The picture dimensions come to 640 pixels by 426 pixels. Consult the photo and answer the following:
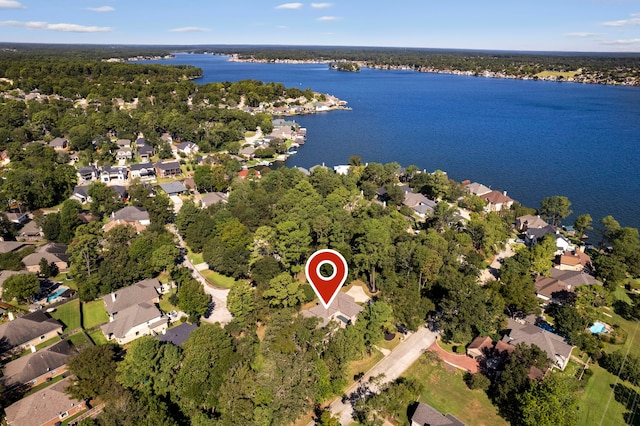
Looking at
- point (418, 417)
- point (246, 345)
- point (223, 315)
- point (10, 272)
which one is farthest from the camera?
point (10, 272)

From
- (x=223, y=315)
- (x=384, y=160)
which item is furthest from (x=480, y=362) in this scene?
(x=384, y=160)

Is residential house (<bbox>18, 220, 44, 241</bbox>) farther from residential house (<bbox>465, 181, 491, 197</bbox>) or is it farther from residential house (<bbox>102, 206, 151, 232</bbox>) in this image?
residential house (<bbox>465, 181, 491, 197</bbox>)

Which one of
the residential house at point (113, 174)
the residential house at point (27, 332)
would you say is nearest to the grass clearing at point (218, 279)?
the residential house at point (27, 332)

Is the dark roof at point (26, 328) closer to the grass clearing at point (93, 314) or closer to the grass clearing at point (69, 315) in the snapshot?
the grass clearing at point (69, 315)

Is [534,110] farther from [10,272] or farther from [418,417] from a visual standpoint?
[10,272]

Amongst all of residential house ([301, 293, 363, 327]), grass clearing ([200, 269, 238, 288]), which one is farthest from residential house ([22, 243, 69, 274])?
residential house ([301, 293, 363, 327])
